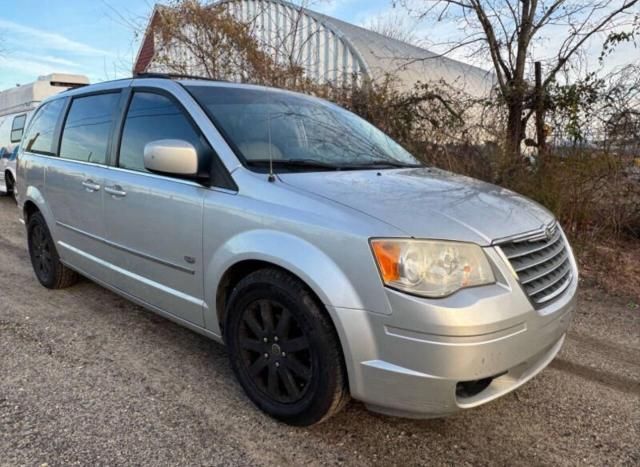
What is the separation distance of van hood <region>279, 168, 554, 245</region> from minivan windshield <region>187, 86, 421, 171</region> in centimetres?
22

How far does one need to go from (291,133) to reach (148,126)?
992 millimetres

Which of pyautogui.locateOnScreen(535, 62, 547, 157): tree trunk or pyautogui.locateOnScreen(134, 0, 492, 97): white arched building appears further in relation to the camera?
pyautogui.locateOnScreen(134, 0, 492, 97): white arched building

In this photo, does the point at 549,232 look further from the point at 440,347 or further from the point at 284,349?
the point at 284,349

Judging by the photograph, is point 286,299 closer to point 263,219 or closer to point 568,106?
point 263,219

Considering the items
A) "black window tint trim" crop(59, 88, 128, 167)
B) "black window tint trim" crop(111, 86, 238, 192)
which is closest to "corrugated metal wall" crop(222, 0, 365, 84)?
"black window tint trim" crop(59, 88, 128, 167)

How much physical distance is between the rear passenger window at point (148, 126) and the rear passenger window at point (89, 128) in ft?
0.91

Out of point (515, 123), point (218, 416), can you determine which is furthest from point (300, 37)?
point (218, 416)

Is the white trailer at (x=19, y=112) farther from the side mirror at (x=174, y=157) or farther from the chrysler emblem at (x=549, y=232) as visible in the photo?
the chrysler emblem at (x=549, y=232)

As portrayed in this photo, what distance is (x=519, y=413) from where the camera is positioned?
8.85ft

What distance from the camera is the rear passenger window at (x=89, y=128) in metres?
3.69

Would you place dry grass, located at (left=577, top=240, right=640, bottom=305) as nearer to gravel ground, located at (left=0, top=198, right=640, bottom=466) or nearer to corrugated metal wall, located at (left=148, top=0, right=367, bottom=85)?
gravel ground, located at (left=0, top=198, right=640, bottom=466)

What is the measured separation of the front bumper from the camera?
202 centimetres

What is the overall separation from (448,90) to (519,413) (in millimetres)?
7002

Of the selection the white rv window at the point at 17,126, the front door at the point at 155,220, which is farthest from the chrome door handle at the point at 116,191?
the white rv window at the point at 17,126
